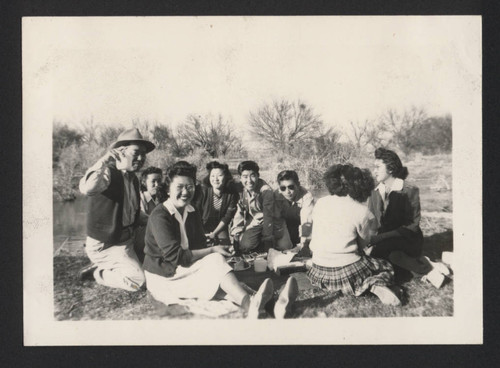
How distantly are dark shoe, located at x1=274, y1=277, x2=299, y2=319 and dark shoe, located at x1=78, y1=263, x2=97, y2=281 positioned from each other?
128cm

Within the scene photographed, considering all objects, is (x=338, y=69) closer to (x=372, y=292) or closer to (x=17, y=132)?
(x=372, y=292)

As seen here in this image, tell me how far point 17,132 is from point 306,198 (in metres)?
2.02

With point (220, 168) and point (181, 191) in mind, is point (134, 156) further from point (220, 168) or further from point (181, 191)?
point (220, 168)

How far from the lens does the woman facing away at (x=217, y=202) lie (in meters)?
3.01

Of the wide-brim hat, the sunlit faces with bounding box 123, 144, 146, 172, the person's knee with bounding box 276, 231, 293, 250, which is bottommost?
the person's knee with bounding box 276, 231, 293, 250

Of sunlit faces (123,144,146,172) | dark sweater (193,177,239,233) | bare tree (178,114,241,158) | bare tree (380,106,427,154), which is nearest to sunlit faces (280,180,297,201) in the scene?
dark sweater (193,177,239,233)

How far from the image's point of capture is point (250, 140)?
301 cm

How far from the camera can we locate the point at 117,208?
9.78ft

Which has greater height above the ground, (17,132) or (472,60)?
(472,60)

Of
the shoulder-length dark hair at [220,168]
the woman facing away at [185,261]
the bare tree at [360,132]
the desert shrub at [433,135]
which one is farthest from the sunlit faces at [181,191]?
the desert shrub at [433,135]

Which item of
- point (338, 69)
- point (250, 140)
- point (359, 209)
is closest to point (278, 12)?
point (338, 69)

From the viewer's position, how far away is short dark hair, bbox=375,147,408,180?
3.04 m

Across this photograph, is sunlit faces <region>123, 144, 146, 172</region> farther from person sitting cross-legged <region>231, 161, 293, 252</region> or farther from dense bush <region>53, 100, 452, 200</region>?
person sitting cross-legged <region>231, 161, 293, 252</region>

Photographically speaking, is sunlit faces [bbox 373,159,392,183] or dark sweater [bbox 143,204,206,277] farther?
sunlit faces [bbox 373,159,392,183]
